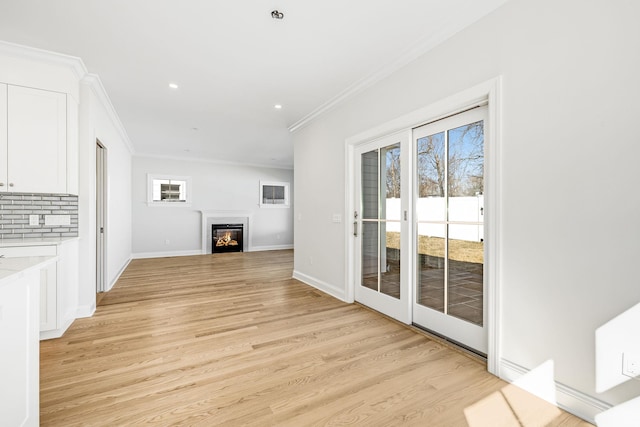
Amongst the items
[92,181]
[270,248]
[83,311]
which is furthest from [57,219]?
[270,248]

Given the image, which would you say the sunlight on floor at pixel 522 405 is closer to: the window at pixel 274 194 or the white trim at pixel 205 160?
the window at pixel 274 194

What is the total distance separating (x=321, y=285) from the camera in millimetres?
4301

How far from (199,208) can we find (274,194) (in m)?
2.27

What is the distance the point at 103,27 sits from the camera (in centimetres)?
241

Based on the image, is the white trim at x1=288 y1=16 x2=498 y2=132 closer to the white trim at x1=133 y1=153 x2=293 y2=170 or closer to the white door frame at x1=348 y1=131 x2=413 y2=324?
the white door frame at x1=348 y1=131 x2=413 y2=324

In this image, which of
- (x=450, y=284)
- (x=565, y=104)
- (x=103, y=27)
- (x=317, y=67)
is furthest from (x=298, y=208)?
(x=565, y=104)

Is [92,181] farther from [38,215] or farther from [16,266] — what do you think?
[16,266]

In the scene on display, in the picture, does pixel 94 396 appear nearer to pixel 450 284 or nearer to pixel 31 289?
pixel 31 289

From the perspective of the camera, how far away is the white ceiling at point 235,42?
7.16 ft

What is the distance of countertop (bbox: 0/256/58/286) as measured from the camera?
1.10 metres

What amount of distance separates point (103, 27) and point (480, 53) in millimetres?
3005

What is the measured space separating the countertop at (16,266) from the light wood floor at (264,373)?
0.91 meters

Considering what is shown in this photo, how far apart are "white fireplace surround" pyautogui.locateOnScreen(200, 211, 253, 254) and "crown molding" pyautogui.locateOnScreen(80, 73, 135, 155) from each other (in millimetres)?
3008

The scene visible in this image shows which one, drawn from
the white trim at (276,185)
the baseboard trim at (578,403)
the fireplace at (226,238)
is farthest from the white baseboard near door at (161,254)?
the baseboard trim at (578,403)
